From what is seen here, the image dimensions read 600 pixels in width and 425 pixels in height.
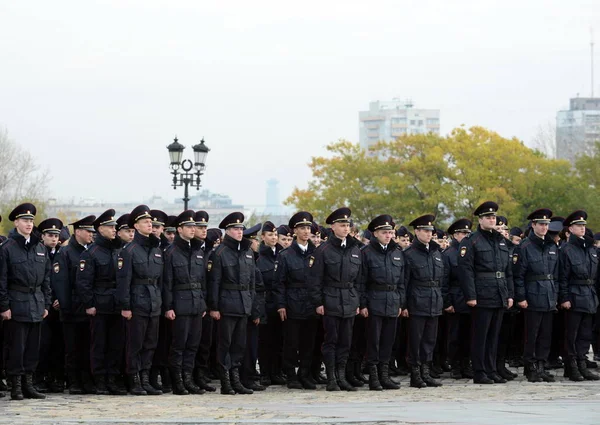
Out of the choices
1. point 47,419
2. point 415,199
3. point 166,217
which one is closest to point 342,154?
point 415,199

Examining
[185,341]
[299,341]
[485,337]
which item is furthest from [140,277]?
[485,337]

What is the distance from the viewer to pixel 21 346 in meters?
14.5

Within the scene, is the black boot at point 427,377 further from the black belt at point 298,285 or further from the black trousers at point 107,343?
the black trousers at point 107,343

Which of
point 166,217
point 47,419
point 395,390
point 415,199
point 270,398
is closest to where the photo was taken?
point 47,419

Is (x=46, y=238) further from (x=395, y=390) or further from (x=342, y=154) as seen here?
(x=342, y=154)

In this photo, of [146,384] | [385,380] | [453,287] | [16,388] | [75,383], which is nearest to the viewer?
[16,388]

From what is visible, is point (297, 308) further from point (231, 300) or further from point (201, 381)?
point (201, 381)

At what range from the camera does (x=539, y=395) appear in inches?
574

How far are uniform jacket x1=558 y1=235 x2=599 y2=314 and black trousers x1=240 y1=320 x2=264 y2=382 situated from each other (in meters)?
4.32

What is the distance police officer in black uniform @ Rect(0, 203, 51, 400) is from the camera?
47.4 feet

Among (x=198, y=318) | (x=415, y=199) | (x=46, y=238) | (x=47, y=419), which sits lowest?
(x=47, y=419)

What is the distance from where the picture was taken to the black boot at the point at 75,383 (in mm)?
15594

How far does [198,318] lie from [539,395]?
14.2ft

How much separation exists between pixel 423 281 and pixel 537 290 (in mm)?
1701
